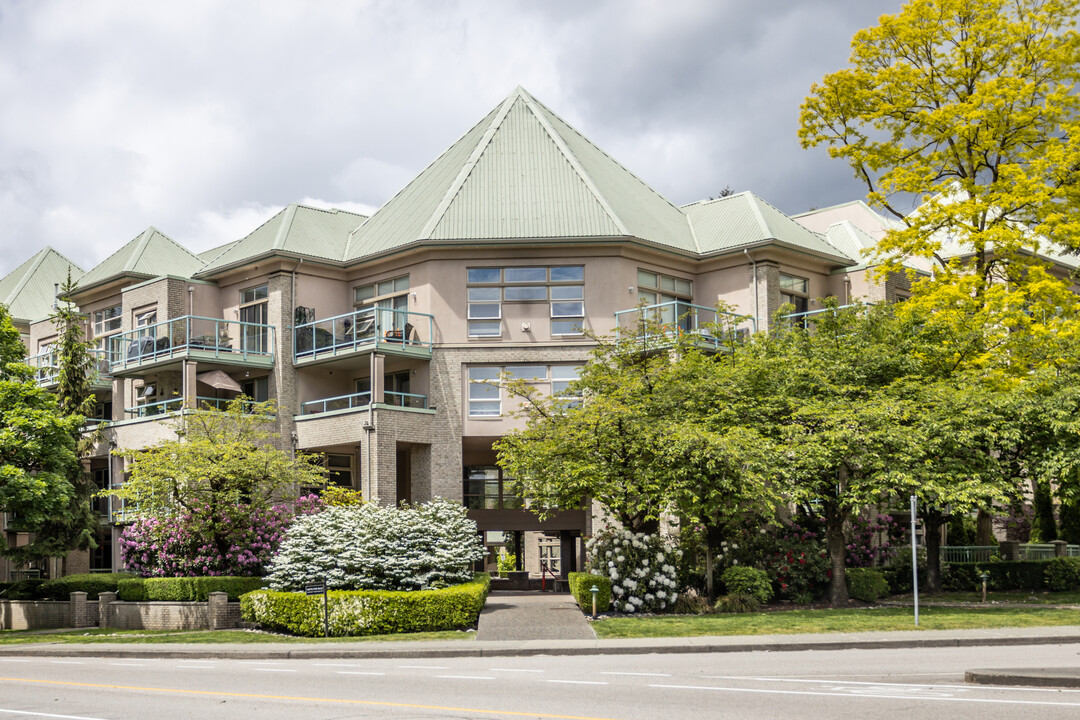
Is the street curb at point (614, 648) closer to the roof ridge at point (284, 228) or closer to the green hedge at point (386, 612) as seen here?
the green hedge at point (386, 612)

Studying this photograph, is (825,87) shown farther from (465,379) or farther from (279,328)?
(279,328)

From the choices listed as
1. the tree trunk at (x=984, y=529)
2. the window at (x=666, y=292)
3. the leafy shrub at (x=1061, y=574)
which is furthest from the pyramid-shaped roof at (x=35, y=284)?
the leafy shrub at (x=1061, y=574)

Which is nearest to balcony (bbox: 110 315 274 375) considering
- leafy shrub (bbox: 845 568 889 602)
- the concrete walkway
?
the concrete walkway

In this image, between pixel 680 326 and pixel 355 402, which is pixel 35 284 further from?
pixel 680 326

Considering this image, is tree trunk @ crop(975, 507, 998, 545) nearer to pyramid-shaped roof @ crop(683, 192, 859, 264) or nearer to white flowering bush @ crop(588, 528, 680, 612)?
pyramid-shaped roof @ crop(683, 192, 859, 264)

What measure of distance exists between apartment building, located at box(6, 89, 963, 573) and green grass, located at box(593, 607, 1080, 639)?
36.3 feet

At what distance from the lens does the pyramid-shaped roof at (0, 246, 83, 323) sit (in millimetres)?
54569

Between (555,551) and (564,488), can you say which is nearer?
(564,488)

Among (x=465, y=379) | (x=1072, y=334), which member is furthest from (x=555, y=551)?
(x=1072, y=334)

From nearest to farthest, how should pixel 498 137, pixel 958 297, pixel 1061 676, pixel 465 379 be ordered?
pixel 1061 676 → pixel 958 297 → pixel 465 379 → pixel 498 137

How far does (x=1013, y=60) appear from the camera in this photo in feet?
106

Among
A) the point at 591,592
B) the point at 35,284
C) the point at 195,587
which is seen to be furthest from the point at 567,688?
the point at 35,284

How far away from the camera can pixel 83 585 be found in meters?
36.1

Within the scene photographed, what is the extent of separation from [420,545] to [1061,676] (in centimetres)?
1687
